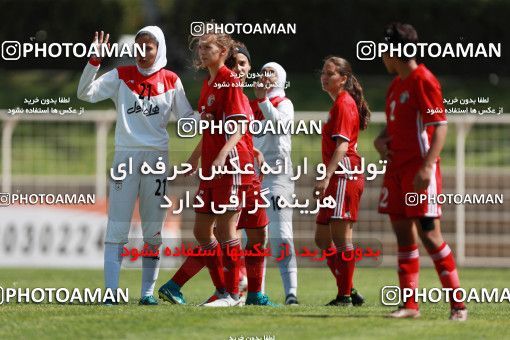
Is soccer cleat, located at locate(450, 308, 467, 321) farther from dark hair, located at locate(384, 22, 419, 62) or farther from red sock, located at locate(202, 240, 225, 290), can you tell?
red sock, located at locate(202, 240, 225, 290)

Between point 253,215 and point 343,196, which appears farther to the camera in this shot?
point 343,196

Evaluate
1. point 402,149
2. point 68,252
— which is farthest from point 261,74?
point 68,252

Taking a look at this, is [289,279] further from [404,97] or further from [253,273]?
[404,97]

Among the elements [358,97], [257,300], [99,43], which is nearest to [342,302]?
[257,300]

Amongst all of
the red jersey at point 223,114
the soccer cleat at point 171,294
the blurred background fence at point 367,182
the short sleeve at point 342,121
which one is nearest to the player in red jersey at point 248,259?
the soccer cleat at point 171,294

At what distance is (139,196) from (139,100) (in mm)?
776

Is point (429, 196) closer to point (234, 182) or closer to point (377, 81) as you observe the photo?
point (234, 182)

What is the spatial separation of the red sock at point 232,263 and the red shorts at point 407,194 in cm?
156

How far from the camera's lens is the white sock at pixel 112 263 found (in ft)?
37.3

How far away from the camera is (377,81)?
2733 cm

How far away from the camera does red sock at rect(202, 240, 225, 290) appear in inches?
440
